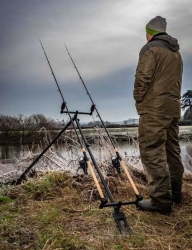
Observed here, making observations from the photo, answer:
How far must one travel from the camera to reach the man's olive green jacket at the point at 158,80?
368 cm

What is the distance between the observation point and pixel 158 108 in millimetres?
3656

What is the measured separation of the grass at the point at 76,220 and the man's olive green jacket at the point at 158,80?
123cm

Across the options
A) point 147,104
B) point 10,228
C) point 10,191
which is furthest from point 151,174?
point 10,191

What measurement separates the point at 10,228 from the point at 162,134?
1944 millimetres

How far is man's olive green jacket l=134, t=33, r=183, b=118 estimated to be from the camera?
3.68 metres

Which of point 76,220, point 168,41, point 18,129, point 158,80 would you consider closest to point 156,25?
point 168,41

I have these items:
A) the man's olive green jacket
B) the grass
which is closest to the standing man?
the man's olive green jacket

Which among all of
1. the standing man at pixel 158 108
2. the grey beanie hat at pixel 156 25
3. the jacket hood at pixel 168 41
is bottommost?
the standing man at pixel 158 108

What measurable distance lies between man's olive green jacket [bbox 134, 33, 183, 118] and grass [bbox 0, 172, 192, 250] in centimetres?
123

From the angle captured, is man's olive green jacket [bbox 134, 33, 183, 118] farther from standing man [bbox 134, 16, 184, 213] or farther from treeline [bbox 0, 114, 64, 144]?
treeline [bbox 0, 114, 64, 144]

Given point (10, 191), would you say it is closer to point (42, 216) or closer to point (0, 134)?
point (42, 216)

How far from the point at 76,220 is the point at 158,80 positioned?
1.86 meters

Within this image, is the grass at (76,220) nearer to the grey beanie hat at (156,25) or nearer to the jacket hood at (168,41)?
the jacket hood at (168,41)

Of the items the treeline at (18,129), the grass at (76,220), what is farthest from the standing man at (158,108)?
the treeline at (18,129)
